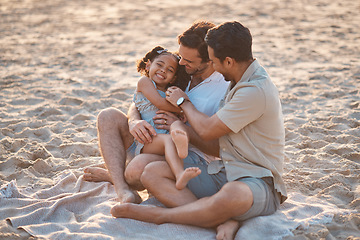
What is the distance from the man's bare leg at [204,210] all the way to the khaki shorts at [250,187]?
8cm

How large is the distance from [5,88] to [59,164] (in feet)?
8.39

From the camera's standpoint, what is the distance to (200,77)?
157 inches

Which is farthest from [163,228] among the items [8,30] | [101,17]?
[101,17]

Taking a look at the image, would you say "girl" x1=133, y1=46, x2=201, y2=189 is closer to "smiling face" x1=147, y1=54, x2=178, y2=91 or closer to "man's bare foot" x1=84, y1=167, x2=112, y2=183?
"smiling face" x1=147, y1=54, x2=178, y2=91

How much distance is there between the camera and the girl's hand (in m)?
3.81

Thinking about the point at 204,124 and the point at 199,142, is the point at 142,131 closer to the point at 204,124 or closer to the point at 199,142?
the point at 199,142

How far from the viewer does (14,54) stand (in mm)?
8148

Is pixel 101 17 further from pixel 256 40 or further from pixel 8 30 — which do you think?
pixel 256 40

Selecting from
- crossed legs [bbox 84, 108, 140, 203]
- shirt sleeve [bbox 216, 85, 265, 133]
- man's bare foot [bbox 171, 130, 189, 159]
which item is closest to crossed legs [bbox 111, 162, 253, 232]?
man's bare foot [bbox 171, 130, 189, 159]

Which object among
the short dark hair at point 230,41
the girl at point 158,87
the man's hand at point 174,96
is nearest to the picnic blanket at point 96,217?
the girl at point 158,87

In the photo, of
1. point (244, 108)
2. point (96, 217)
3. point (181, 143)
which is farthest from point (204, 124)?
point (96, 217)

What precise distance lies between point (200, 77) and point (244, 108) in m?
0.89

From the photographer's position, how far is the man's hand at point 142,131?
366 cm

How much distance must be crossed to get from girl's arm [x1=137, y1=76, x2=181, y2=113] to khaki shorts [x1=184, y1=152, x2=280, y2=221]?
0.49 metres
